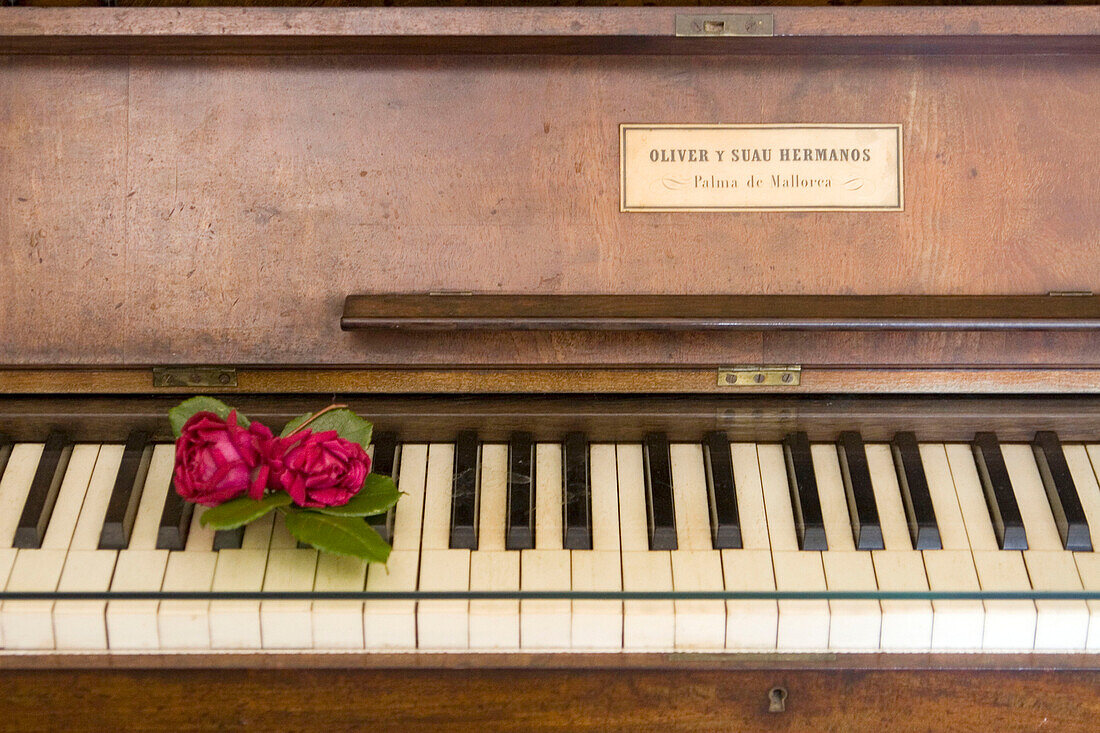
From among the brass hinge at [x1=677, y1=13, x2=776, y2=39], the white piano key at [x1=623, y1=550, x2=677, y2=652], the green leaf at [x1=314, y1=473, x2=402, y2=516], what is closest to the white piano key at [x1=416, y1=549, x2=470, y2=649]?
the green leaf at [x1=314, y1=473, x2=402, y2=516]

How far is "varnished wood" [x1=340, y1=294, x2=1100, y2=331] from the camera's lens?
1454 mm

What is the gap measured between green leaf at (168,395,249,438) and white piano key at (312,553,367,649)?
277mm

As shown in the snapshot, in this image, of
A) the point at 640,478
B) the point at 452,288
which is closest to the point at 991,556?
the point at 640,478

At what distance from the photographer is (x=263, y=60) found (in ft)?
5.02

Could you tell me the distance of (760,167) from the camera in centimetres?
155

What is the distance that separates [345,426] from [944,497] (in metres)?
0.92

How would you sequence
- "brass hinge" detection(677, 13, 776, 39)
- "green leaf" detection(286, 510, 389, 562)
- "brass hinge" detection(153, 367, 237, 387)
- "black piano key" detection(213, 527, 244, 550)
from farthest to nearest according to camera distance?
"brass hinge" detection(153, 367, 237, 387) < "brass hinge" detection(677, 13, 776, 39) < "black piano key" detection(213, 527, 244, 550) < "green leaf" detection(286, 510, 389, 562)

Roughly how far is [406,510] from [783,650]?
58cm

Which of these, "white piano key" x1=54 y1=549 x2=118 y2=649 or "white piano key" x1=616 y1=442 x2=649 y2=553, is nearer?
"white piano key" x1=54 y1=549 x2=118 y2=649

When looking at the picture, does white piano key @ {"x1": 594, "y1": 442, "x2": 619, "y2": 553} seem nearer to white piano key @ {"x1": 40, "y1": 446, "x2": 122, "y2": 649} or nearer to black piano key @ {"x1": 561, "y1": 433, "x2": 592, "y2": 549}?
black piano key @ {"x1": 561, "y1": 433, "x2": 592, "y2": 549}

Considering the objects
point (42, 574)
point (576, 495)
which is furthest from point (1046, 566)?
point (42, 574)

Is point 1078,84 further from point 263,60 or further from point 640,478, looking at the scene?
point 263,60

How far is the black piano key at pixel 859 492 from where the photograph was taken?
4.46 feet

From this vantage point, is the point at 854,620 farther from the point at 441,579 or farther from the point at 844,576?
the point at 441,579
